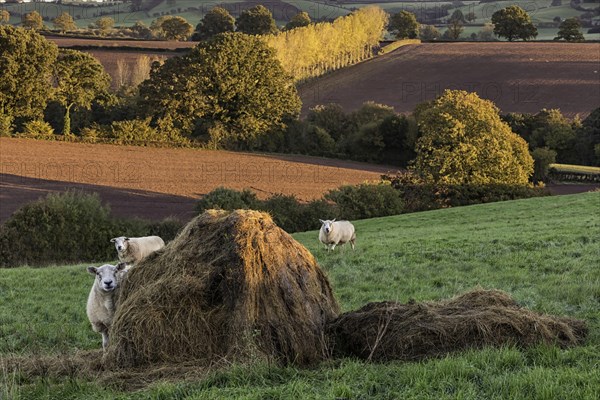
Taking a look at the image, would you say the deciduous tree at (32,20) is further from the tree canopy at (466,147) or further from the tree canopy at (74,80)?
the tree canopy at (466,147)

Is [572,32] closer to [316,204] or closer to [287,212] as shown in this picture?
[316,204]

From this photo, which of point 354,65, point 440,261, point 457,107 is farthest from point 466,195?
point 354,65

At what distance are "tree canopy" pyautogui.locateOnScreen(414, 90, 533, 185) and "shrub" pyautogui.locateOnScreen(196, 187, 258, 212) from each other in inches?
654

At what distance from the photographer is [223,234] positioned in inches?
424

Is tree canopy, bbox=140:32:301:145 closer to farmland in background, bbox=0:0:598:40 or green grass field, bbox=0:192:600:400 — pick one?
green grass field, bbox=0:192:600:400

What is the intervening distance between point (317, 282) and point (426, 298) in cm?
426

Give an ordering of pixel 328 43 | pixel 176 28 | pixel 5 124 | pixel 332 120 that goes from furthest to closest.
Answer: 1. pixel 176 28
2. pixel 328 43
3. pixel 332 120
4. pixel 5 124

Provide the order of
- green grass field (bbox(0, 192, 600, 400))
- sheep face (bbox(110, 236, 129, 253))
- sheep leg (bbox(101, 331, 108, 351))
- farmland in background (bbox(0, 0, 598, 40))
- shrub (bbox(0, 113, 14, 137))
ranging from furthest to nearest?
farmland in background (bbox(0, 0, 598, 40)), shrub (bbox(0, 113, 14, 137)), sheep face (bbox(110, 236, 129, 253)), sheep leg (bbox(101, 331, 108, 351)), green grass field (bbox(0, 192, 600, 400))

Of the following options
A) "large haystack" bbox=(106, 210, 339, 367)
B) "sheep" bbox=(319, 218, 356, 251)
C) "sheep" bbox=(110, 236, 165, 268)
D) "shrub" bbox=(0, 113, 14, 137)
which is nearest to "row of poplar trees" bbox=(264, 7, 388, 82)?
"shrub" bbox=(0, 113, 14, 137)

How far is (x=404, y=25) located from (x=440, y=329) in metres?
149

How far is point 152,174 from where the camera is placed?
64250 mm

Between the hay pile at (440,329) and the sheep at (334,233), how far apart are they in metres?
14.0

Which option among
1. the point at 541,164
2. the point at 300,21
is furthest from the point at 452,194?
the point at 300,21

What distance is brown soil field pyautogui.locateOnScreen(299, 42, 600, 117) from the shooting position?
325 ft
